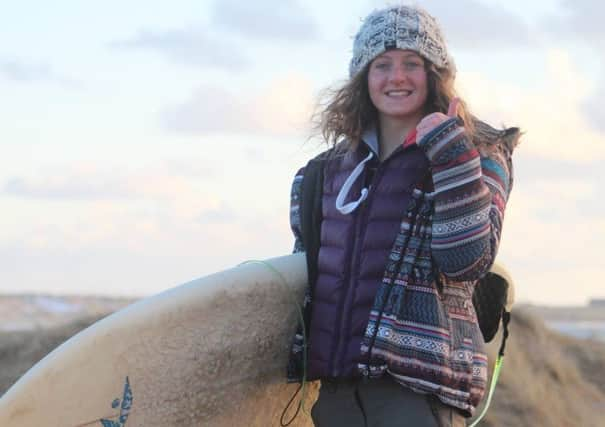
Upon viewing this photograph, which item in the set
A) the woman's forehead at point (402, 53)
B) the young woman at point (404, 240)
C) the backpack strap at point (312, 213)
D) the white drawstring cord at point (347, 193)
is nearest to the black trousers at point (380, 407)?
the young woman at point (404, 240)

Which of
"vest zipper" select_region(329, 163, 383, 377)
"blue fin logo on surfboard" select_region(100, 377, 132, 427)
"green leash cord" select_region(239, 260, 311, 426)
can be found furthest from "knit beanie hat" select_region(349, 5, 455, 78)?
"blue fin logo on surfboard" select_region(100, 377, 132, 427)

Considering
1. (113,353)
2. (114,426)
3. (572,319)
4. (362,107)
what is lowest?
(572,319)

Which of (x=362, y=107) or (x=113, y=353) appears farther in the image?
(x=113, y=353)

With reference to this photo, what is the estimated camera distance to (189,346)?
3.40m

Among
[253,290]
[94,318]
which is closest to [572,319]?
[94,318]

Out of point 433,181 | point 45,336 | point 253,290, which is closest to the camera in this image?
point 433,181

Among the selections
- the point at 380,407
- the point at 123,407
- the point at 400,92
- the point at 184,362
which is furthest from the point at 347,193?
the point at 123,407

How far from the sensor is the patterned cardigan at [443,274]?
2.69 meters

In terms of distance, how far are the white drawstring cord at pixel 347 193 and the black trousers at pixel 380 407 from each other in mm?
455

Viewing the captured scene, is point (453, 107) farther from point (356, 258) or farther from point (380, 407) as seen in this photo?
point (380, 407)

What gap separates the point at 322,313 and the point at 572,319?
26.3 m

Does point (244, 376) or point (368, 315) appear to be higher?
point (368, 315)

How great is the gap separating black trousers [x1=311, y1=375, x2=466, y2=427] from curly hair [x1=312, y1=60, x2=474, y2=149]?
678mm

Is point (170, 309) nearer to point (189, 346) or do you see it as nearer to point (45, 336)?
point (189, 346)
